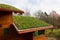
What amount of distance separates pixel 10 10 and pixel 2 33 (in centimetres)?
175

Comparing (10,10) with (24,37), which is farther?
(24,37)

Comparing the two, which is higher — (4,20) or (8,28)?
(4,20)

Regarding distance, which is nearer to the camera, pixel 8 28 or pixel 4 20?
pixel 4 20

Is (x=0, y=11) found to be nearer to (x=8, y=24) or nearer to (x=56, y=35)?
(x=8, y=24)

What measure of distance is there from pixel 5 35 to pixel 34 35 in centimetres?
245

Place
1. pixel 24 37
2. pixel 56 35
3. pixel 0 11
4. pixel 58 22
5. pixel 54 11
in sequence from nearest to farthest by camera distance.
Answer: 1. pixel 0 11
2. pixel 24 37
3. pixel 56 35
4. pixel 58 22
5. pixel 54 11

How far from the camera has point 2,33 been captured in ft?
37.6

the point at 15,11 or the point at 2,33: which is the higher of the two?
the point at 15,11

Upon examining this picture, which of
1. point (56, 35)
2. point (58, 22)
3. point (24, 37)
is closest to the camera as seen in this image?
point (24, 37)

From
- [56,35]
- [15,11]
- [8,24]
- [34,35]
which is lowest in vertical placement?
[56,35]

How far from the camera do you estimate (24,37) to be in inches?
477

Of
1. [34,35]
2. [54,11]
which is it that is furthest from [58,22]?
[34,35]

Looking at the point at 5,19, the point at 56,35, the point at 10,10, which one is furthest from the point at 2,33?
the point at 56,35

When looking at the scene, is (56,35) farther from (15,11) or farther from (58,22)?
(15,11)
